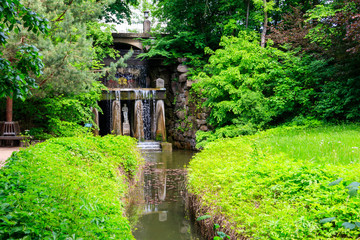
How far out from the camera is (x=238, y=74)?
40.7 feet

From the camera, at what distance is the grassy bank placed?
304 centimetres

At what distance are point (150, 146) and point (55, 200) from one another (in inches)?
508

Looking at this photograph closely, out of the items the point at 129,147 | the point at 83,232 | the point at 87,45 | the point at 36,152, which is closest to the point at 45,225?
the point at 83,232

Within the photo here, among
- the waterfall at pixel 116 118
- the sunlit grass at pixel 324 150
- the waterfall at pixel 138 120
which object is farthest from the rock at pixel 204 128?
the sunlit grass at pixel 324 150

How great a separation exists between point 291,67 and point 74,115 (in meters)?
9.17

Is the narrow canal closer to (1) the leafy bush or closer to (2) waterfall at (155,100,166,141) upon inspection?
(1) the leafy bush

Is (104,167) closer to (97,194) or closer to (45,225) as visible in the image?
(97,194)

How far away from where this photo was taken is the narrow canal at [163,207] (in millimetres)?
5285

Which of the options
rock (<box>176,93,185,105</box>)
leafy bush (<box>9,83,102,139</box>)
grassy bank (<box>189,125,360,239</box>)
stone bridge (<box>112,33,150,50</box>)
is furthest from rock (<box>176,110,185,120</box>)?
grassy bank (<box>189,125,360,239</box>)

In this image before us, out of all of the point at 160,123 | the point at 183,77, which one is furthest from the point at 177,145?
the point at 183,77

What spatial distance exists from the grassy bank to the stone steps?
961cm

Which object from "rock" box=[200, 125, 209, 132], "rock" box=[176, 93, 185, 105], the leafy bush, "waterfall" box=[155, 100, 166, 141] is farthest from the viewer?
"rock" box=[176, 93, 185, 105]

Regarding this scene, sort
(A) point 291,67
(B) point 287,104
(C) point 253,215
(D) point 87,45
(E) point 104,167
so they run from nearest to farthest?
(C) point 253,215 < (E) point 104,167 < (D) point 87,45 < (B) point 287,104 < (A) point 291,67

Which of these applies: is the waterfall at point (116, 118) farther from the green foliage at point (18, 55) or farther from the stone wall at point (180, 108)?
the green foliage at point (18, 55)
